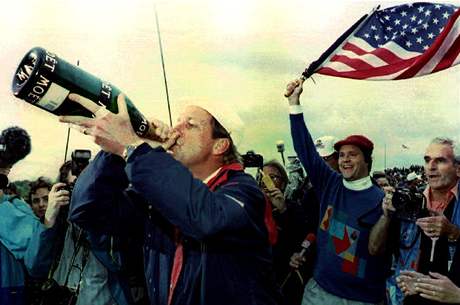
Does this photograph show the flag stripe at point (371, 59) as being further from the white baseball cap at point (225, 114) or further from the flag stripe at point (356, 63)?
the white baseball cap at point (225, 114)

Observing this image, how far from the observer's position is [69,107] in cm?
191

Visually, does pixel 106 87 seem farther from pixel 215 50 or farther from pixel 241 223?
pixel 215 50

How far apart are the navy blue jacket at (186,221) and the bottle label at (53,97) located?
0.19 meters

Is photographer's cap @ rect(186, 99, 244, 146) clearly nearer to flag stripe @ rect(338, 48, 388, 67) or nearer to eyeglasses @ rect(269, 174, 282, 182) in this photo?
flag stripe @ rect(338, 48, 388, 67)

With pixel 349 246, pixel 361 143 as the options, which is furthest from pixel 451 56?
pixel 349 246

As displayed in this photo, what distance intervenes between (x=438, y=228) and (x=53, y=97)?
157 centimetres

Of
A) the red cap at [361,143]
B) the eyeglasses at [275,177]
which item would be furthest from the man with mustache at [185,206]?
the eyeglasses at [275,177]

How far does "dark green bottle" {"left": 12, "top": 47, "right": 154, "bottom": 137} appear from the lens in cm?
183

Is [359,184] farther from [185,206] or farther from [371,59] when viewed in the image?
[185,206]

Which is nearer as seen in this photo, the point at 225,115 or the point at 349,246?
the point at 225,115

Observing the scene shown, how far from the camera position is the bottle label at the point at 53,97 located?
1.86 m

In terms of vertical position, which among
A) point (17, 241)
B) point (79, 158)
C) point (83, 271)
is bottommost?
point (83, 271)

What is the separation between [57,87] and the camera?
187cm

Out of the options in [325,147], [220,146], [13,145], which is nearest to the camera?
[220,146]
